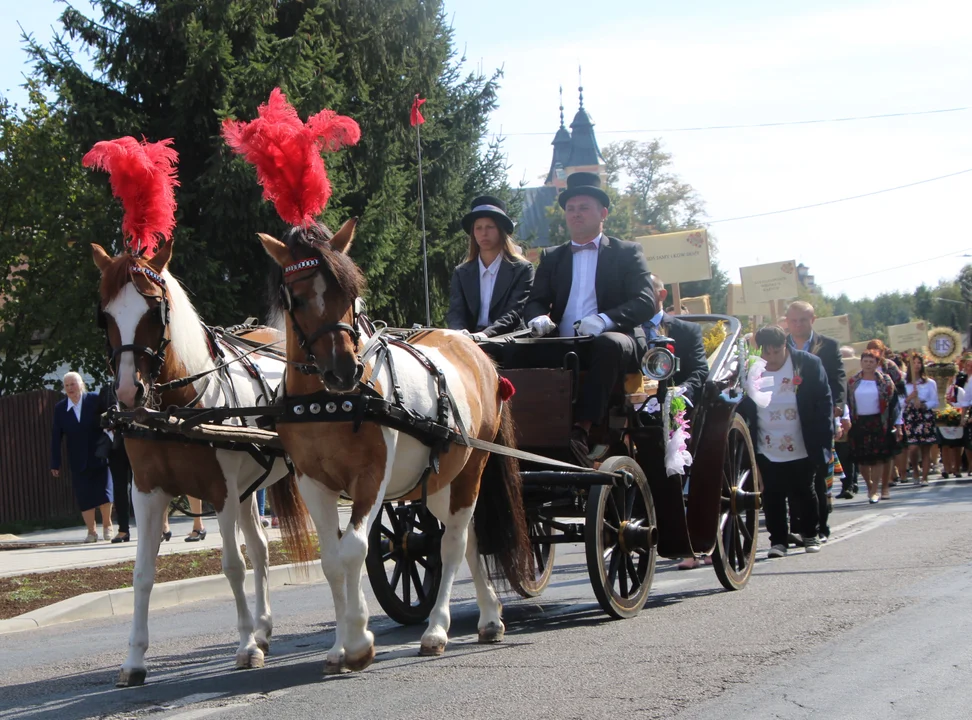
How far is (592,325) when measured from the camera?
7.89 meters

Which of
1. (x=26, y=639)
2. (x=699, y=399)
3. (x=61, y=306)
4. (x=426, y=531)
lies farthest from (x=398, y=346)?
(x=61, y=306)

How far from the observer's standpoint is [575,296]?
27.7ft

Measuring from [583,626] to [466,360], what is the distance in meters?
1.69

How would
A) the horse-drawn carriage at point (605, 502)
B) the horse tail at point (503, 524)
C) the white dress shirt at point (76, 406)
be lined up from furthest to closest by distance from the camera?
the white dress shirt at point (76, 406) → the horse-drawn carriage at point (605, 502) → the horse tail at point (503, 524)

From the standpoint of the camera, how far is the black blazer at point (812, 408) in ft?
35.9

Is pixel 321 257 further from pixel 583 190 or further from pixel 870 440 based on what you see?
pixel 870 440

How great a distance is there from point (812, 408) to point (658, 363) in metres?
3.80

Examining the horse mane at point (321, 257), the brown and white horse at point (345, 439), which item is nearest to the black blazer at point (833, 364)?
the brown and white horse at point (345, 439)

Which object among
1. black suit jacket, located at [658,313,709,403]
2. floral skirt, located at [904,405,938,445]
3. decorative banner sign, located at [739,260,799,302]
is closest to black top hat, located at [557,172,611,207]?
black suit jacket, located at [658,313,709,403]

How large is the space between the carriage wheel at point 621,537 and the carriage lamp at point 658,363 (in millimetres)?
561

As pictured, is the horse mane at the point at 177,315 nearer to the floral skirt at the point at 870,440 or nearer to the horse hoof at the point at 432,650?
the horse hoof at the point at 432,650

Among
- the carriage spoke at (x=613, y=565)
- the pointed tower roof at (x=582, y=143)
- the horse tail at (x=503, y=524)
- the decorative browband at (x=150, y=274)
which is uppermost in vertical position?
the pointed tower roof at (x=582, y=143)

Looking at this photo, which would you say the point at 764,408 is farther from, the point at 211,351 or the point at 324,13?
the point at 324,13

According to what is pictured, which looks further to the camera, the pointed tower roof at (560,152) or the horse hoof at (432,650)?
the pointed tower roof at (560,152)
